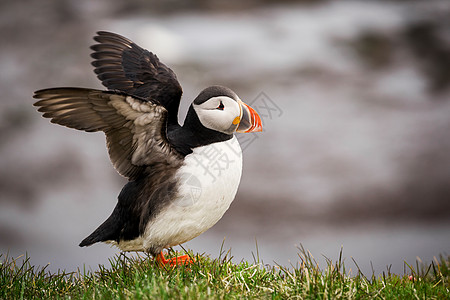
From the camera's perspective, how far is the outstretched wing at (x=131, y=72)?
3547 mm

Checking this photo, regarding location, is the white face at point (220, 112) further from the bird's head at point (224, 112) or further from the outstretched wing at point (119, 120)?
the outstretched wing at point (119, 120)

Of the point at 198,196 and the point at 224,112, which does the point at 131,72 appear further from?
the point at 198,196

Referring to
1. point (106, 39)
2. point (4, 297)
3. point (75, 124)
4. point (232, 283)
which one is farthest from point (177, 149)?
point (4, 297)

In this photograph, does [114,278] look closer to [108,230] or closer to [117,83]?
[108,230]

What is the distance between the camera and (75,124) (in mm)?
2795

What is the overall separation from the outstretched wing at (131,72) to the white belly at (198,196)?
643mm

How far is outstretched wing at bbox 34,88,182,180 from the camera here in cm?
270

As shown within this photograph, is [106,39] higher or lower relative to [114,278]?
higher

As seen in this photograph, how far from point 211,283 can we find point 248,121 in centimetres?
105

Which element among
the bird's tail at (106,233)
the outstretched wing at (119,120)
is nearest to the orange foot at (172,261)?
the bird's tail at (106,233)

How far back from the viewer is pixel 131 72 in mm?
3631

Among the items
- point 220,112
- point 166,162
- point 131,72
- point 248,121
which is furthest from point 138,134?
point 131,72

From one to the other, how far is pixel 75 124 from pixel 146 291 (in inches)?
41.9

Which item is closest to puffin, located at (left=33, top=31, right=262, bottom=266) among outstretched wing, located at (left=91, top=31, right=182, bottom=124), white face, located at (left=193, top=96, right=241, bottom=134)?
white face, located at (left=193, top=96, right=241, bottom=134)
